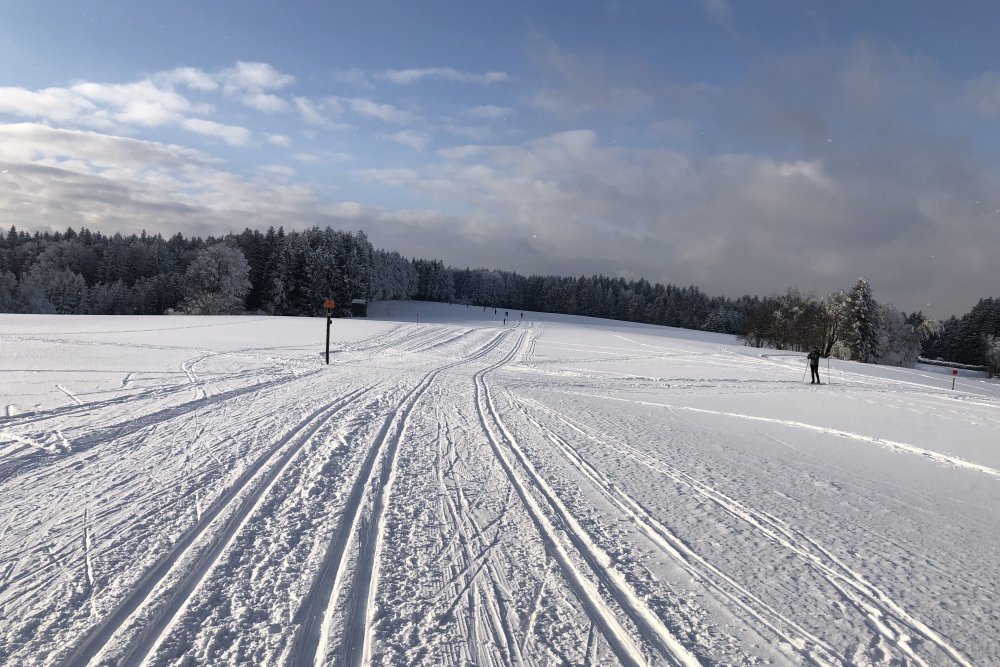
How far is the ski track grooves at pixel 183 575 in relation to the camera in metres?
2.89

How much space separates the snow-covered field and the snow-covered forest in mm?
46704

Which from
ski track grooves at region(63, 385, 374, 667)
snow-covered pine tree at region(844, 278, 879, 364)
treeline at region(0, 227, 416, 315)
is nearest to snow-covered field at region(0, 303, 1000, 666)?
ski track grooves at region(63, 385, 374, 667)

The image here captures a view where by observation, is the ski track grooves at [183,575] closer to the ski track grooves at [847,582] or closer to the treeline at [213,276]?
the ski track grooves at [847,582]

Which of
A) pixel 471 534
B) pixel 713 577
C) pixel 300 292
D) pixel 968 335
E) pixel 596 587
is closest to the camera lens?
pixel 596 587

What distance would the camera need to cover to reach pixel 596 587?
3756mm

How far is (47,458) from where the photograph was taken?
5.91 metres

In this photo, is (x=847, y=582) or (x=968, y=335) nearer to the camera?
(x=847, y=582)

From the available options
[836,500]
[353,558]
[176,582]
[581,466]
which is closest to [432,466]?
[581,466]

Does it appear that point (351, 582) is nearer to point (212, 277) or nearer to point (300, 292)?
point (212, 277)

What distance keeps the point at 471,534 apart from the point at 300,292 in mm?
67555

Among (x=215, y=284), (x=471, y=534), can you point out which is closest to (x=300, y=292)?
(x=215, y=284)

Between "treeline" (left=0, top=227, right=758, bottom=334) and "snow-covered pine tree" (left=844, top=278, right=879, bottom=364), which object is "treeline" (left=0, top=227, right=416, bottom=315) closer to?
"treeline" (left=0, top=227, right=758, bottom=334)

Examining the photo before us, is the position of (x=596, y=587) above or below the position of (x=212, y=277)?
below

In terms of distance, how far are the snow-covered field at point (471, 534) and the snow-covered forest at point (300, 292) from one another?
46.7 meters
